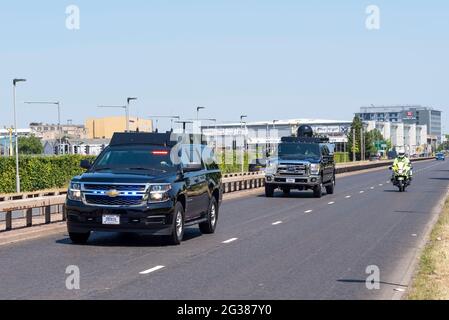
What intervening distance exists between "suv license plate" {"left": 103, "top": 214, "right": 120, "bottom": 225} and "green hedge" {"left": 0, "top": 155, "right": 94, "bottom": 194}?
31.2m

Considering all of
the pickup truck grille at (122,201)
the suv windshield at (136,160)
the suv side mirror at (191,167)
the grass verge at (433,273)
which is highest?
the suv windshield at (136,160)

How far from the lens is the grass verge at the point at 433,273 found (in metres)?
10.3

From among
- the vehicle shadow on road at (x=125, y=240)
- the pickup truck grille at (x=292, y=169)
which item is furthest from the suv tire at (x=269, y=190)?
the vehicle shadow on road at (x=125, y=240)

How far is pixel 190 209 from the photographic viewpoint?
17.4 metres

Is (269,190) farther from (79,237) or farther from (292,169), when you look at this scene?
(79,237)

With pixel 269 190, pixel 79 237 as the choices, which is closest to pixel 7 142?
pixel 269 190

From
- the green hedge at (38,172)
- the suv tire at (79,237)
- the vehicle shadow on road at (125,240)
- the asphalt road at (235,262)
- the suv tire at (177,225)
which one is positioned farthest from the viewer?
the green hedge at (38,172)

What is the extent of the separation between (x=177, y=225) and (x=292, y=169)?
773 inches

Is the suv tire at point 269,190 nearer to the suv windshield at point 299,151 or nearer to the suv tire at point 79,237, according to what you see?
the suv windshield at point 299,151

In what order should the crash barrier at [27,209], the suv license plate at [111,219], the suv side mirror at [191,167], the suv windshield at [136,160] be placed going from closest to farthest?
the suv license plate at [111,219], the suv windshield at [136,160], the suv side mirror at [191,167], the crash barrier at [27,209]

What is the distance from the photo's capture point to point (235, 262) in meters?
13.8

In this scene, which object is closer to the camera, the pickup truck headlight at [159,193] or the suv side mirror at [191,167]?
the pickup truck headlight at [159,193]

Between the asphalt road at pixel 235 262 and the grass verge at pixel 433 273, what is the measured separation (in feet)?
0.97
